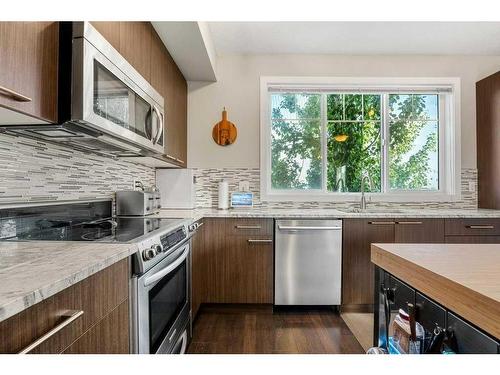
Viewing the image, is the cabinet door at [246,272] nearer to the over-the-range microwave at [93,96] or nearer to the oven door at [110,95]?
the oven door at [110,95]

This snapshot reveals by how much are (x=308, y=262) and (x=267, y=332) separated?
64 cm

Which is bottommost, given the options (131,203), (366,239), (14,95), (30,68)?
(366,239)

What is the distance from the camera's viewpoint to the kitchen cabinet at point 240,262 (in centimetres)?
265

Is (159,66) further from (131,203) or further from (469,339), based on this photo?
(469,339)

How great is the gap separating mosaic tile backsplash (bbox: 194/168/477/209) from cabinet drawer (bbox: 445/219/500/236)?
1.95ft

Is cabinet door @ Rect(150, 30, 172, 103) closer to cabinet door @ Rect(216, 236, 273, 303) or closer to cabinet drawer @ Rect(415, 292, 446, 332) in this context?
cabinet door @ Rect(216, 236, 273, 303)

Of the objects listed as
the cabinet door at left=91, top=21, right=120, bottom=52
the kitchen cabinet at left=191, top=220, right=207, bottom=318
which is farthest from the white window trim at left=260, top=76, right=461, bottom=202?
the cabinet door at left=91, top=21, right=120, bottom=52

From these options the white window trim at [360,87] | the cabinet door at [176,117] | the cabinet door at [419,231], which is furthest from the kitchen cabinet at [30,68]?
the cabinet door at [419,231]

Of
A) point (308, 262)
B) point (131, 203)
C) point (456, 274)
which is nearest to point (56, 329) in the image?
point (456, 274)

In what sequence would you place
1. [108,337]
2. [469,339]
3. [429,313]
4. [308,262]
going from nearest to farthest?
[469,339], [429,313], [108,337], [308,262]

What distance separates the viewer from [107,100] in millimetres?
1351

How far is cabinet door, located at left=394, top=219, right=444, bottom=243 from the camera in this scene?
2.66 meters

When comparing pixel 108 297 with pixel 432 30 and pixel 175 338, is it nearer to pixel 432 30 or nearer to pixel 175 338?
pixel 175 338

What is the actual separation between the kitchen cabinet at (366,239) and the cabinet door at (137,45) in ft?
6.20
